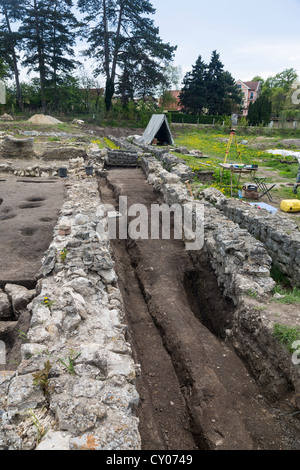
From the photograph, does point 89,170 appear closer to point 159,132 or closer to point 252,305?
point 252,305

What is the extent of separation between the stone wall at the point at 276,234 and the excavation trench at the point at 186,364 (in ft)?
4.98

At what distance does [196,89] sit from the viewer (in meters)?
40.7

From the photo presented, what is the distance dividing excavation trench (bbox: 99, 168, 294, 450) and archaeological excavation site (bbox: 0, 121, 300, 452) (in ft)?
0.06

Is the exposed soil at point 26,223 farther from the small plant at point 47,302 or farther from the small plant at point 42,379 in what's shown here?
the small plant at point 42,379

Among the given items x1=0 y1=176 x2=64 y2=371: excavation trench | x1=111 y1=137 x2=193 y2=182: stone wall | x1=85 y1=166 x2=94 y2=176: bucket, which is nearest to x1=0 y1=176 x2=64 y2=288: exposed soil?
x1=0 y1=176 x2=64 y2=371: excavation trench

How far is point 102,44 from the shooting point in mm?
34094

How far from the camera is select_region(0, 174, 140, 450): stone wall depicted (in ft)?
8.22

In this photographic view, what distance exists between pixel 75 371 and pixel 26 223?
19.9 ft

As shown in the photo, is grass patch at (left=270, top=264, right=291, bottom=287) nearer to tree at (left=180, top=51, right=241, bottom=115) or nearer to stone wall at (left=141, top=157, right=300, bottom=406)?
stone wall at (left=141, top=157, right=300, bottom=406)

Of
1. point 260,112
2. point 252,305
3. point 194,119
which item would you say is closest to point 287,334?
point 252,305

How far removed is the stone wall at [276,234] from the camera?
6.22 metres

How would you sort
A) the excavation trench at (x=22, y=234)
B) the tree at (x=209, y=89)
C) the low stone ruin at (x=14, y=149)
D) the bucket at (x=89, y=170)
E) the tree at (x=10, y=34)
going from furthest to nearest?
the tree at (x=209, y=89) < the tree at (x=10, y=34) < the low stone ruin at (x=14, y=149) < the bucket at (x=89, y=170) < the excavation trench at (x=22, y=234)

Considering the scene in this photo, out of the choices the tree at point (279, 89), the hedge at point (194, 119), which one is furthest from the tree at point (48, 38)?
the tree at point (279, 89)

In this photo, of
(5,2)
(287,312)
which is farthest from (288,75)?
(287,312)
